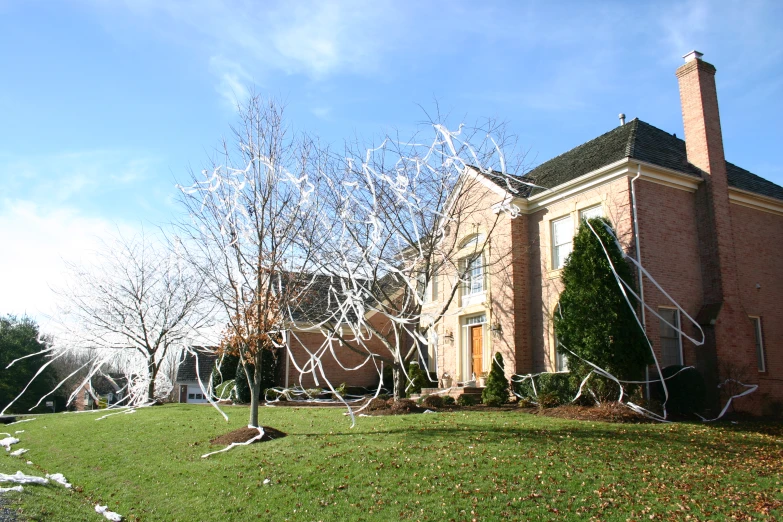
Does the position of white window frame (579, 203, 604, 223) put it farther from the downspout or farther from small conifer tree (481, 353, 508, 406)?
small conifer tree (481, 353, 508, 406)

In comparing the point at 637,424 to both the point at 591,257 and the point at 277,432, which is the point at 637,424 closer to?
the point at 591,257

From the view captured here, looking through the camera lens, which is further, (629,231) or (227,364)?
(227,364)

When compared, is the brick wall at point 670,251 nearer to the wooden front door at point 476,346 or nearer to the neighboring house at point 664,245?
the neighboring house at point 664,245

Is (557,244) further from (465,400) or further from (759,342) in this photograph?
(759,342)

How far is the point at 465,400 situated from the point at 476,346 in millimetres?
3219

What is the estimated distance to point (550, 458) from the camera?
362 inches

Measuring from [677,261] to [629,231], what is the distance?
1.81m

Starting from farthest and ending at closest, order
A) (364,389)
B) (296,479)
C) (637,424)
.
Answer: (364,389) → (637,424) → (296,479)

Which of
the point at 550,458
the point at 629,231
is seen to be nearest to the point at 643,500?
the point at 550,458

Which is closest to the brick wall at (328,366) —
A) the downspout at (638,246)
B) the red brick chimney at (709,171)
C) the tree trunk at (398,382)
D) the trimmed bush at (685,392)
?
the tree trunk at (398,382)

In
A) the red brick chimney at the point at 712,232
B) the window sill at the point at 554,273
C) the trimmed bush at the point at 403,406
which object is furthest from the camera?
the window sill at the point at 554,273

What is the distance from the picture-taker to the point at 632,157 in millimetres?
15570

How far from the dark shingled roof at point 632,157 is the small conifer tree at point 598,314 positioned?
8.04ft

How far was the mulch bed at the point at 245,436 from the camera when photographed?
471 inches
